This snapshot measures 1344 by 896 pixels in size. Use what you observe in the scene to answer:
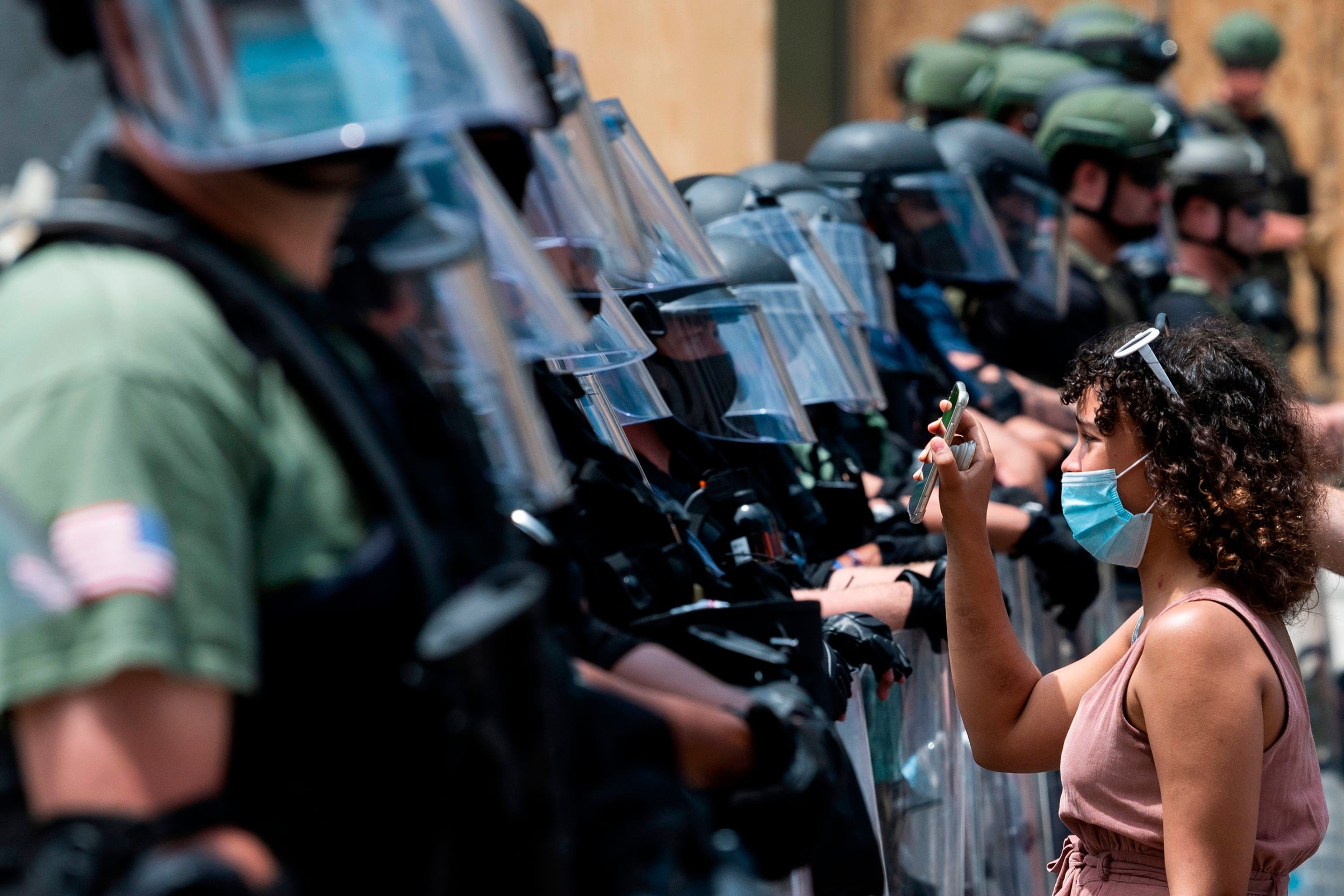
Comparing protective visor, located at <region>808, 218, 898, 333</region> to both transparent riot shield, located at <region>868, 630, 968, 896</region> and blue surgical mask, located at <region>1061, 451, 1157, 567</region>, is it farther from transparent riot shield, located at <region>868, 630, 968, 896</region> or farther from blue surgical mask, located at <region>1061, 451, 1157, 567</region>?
blue surgical mask, located at <region>1061, 451, 1157, 567</region>

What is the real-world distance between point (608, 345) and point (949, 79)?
5.82m

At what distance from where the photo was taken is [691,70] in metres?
9.79

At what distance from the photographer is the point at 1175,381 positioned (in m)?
2.33

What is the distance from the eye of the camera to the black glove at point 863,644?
272 centimetres

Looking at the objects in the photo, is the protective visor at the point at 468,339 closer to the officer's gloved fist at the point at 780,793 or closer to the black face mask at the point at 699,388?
the officer's gloved fist at the point at 780,793

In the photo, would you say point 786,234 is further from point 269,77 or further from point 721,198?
point 269,77

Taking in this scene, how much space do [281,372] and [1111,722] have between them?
1409mm

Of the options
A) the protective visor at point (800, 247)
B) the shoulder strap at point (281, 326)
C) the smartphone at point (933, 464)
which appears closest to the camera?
the shoulder strap at point (281, 326)

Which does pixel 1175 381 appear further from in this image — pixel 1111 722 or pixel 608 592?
pixel 608 592

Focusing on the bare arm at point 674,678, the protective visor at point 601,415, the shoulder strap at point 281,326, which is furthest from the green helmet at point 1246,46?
the shoulder strap at point 281,326

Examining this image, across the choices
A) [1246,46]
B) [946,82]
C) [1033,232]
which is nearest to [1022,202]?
[1033,232]

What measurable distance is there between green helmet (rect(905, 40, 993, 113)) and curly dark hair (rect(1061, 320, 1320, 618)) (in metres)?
5.66

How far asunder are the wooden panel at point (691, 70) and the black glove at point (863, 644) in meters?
7.20

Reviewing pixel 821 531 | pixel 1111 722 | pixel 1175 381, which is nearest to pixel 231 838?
pixel 1111 722
